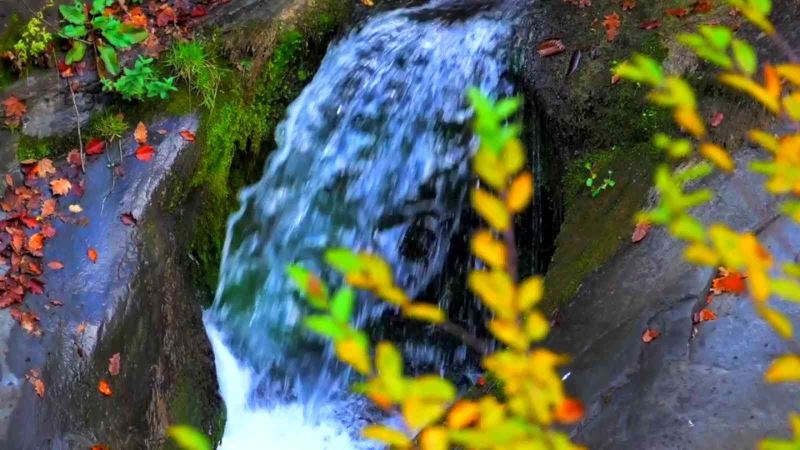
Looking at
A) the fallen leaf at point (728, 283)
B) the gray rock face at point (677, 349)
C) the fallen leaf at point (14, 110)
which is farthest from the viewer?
the fallen leaf at point (14, 110)

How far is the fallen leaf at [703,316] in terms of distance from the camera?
3.32 metres

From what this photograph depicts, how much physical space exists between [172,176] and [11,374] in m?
1.63

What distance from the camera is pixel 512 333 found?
1033 mm

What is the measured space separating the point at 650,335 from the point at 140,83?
12.2ft

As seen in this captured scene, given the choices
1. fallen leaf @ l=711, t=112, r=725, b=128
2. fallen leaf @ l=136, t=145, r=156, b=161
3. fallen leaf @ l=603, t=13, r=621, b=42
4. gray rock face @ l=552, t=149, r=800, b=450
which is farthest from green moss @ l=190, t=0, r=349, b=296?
fallen leaf @ l=711, t=112, r=725, b=128

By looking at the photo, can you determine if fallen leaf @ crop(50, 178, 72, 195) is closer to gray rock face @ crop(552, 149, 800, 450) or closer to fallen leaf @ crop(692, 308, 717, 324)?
gray rock face @ crop(552, 149, 800, 450)

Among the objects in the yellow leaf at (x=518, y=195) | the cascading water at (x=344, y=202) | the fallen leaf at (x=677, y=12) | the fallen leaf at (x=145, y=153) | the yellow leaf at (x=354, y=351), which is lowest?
the cascading water at (x=344, y=202)

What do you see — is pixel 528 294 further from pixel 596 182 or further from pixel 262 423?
pixel 262 423

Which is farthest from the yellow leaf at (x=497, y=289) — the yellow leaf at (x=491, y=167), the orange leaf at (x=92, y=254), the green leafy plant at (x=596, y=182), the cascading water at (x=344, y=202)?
the cascading water at (x=344, y=202)

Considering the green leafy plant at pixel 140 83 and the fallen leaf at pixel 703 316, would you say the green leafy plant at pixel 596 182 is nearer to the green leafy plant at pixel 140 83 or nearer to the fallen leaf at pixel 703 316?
the fallen leaf at pixel 703 316

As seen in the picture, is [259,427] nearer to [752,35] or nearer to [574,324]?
[574,324]

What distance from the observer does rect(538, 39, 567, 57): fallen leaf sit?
504 cm

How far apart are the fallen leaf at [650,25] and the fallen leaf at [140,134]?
11.6ft

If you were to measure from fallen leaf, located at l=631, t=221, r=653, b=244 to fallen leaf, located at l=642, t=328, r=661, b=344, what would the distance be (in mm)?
625
